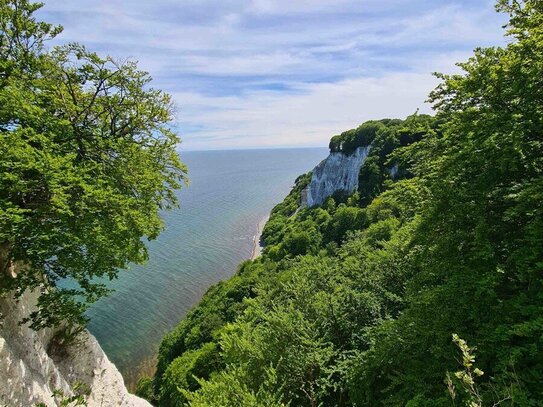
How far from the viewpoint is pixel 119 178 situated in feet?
44.2

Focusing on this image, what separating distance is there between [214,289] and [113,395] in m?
43.0

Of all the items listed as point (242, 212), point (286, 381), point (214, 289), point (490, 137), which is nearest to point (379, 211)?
point (214, 289)

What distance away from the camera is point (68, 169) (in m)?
10.6

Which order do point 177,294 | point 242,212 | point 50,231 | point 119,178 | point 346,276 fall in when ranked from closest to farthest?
1. point 50,231
2. point 119,178
3. point 346,276
4. point 177,294
5. point 242,212

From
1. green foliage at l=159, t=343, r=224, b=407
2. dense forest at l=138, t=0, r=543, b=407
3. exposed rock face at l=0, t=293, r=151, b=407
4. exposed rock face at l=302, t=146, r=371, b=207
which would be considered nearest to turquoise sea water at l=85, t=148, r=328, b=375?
green foliage at l=159, t=343, r=224, b=407

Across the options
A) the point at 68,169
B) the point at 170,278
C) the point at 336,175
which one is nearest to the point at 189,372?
the point at 68,169

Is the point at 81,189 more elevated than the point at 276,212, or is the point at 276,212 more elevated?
the point at 81,189

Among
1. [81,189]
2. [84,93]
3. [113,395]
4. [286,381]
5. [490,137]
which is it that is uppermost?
[84,93]

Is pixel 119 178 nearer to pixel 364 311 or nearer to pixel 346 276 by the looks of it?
pixel 364 311

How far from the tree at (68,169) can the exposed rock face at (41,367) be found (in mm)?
568

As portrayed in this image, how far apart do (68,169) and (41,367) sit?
258 inches

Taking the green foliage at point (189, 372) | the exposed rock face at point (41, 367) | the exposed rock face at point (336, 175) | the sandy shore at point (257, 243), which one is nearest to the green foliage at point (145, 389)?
the green foliage at point (189, 372)

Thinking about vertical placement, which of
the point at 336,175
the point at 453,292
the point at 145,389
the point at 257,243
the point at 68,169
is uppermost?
the point at 68,169

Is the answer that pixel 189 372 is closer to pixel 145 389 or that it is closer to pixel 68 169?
pixel 145 389
